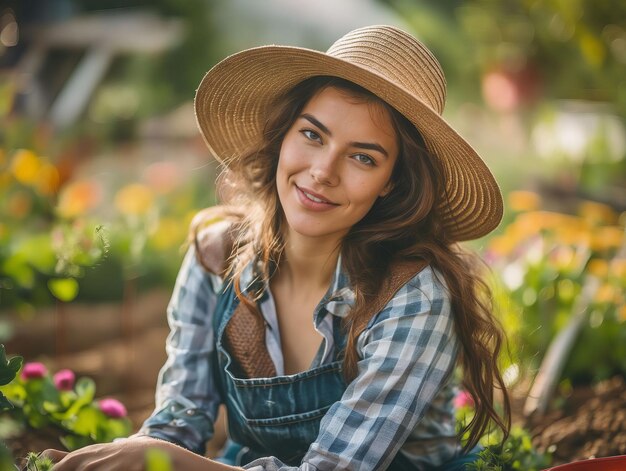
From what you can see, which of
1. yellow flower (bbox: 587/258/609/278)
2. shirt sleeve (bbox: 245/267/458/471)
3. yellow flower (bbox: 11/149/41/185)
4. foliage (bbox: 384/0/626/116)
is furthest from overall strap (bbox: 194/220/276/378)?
foliage (bbox: 384/0/626/116)

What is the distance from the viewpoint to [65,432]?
2.20 m

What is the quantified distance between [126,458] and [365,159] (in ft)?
2.79

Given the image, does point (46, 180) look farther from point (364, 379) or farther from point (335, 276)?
point (364, 379)

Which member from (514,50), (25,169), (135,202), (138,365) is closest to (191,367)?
(138,365)

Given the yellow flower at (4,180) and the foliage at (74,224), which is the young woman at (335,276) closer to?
the foliage at (74,224)

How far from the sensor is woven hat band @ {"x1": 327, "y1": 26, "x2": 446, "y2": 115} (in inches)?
73.9

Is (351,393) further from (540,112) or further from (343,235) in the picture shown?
(540,112)

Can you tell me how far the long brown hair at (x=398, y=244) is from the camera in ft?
6.51

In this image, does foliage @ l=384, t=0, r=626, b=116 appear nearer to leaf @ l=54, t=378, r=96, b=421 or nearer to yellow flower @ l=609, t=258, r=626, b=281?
yellow flower @ l=609, t=258, r=626, b=281

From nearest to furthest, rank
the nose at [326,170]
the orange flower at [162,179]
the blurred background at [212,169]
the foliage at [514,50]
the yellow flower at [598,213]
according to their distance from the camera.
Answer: the nose at [326,170]
the blurred background at [212,169]
the yellow flower at [598,213]
the orange flower at [162,179]
the foliage at [514,50]

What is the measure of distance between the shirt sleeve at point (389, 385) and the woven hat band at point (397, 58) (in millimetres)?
447

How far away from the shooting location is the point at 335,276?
2.09 metres

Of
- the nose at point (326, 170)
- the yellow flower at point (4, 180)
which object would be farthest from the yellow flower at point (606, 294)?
the yellow flower at point (4, 180)

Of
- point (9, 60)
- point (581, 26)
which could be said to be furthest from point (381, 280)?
point (9, 60)
